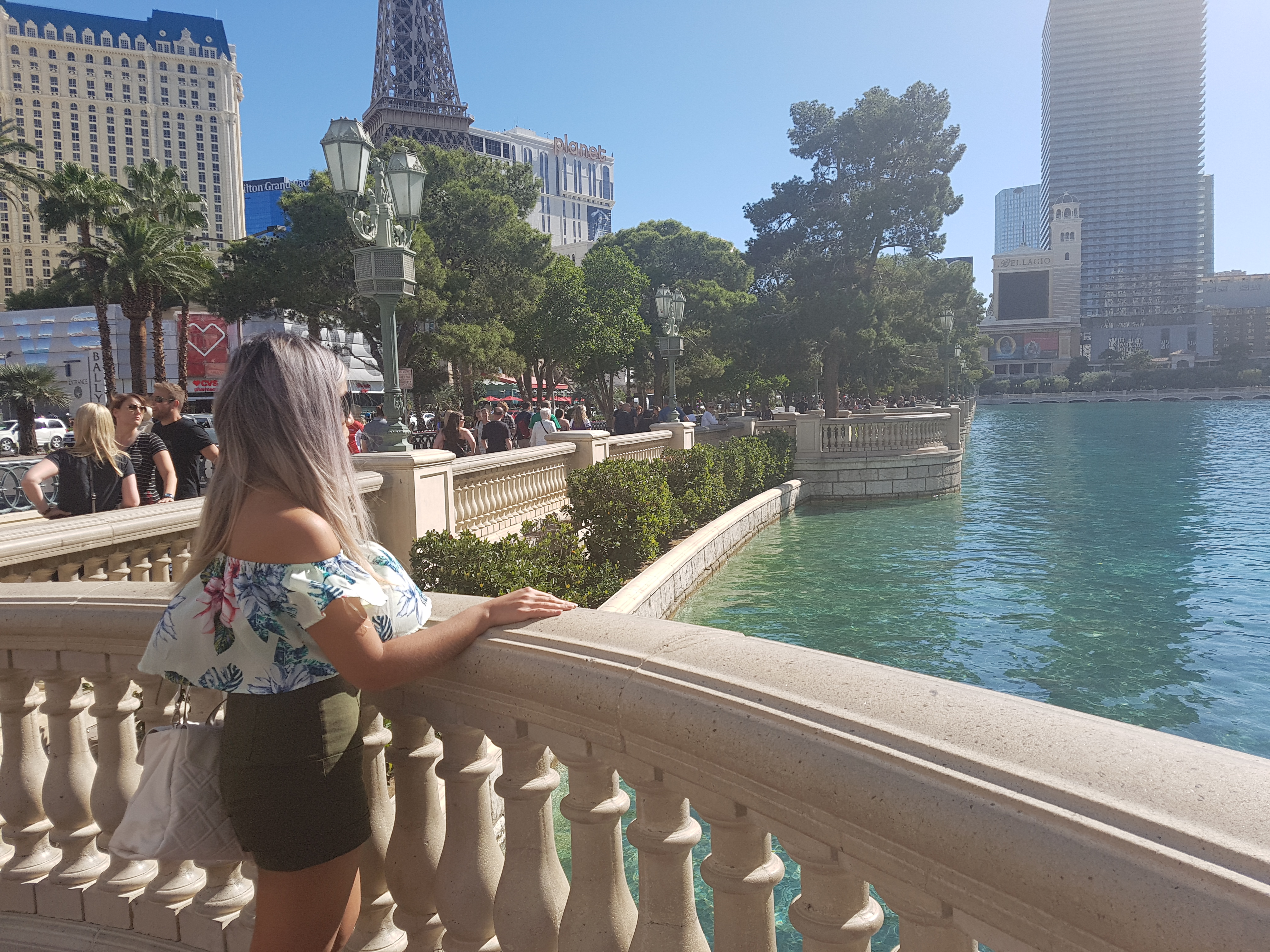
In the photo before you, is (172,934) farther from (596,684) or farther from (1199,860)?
(1199,860)

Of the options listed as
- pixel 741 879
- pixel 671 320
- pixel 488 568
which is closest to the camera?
pixel 741 879

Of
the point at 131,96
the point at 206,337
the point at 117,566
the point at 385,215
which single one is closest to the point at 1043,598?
the point at 385,215

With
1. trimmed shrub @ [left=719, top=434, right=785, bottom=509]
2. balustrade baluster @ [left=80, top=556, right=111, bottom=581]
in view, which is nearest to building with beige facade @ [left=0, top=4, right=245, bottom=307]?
trimmed shrub @ [left=719, top=434, right=785, bottom=509]

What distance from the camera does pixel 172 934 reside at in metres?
2.53

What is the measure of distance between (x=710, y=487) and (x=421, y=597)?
13000 mm

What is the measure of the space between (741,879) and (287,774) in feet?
3.09

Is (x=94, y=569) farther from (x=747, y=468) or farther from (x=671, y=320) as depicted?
(x=671, y=320)

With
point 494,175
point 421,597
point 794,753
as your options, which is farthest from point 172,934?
point 494,175

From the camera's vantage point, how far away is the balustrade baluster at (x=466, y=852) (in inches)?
85.4

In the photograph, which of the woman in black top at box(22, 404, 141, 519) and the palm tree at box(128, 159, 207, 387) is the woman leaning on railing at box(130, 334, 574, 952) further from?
the palm tree at box(128, 159, 207, 387)

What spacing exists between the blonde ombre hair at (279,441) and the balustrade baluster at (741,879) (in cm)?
90

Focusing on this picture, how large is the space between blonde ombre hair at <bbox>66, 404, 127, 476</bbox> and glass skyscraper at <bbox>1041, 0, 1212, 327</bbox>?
196741 millimetres

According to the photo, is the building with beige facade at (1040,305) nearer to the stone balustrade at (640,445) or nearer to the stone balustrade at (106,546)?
the stone balustrade at (640,445)

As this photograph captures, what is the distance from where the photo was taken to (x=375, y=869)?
233cm
